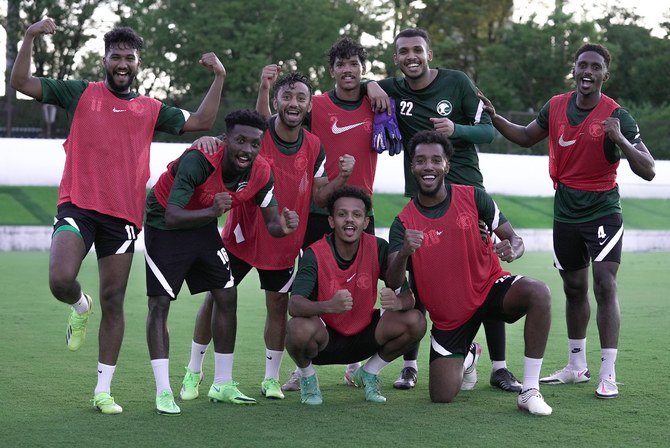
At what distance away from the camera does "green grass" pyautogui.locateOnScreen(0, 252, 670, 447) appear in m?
5.68

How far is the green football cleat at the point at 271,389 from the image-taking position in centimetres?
695

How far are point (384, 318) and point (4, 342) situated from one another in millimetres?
3757

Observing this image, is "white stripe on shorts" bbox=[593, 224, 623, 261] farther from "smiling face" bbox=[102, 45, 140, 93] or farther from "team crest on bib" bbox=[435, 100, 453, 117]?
"smiling face" bbox=[102, 45, 140, 93]

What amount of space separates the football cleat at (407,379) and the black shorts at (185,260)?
4.63ft

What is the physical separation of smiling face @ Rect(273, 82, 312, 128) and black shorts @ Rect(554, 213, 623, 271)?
6.73 ft

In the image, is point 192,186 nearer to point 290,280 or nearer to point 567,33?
point 290,280

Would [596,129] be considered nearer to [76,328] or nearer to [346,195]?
[346,195]

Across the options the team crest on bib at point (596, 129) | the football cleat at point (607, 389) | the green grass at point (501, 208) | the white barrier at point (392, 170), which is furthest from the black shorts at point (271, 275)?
the white barrier at point (392, 170)

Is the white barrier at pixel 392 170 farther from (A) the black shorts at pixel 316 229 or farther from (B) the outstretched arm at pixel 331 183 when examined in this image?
(B) the outstretched arm at pixel 331 183

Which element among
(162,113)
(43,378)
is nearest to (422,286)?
(162,113)

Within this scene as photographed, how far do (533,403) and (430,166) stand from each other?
159 centimetres

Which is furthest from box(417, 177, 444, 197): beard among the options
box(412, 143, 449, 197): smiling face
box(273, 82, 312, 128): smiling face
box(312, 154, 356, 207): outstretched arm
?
box(273, 82, 312, 128): smiling face

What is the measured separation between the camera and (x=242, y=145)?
6.54 metres

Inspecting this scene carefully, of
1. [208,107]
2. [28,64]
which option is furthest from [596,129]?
[28,64]
